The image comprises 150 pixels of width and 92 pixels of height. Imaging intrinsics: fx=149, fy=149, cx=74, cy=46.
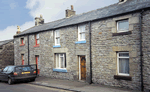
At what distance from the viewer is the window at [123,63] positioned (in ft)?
31.9

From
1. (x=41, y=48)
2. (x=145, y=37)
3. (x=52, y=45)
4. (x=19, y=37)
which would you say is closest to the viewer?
(x=145, y=37)

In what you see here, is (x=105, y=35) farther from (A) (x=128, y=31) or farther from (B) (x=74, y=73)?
(B) (x=74, y=73)

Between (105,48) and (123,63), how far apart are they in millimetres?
1611

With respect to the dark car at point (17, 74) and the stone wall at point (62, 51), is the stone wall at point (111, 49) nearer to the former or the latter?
the stone wall at point (62, 51)

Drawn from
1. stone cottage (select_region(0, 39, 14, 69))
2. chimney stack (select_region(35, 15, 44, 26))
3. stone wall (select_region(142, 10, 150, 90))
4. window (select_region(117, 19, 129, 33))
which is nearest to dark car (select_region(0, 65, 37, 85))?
window (select_region(117, 19, 129, 33))

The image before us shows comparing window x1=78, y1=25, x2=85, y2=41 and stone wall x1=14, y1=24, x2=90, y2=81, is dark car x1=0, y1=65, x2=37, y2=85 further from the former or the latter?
window x1=78, y1=25, x2=85, y2=41

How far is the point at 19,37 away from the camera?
19.8 meters

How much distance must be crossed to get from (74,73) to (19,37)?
35.5 ft

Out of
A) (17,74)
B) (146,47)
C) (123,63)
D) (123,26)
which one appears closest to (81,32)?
(123,26)

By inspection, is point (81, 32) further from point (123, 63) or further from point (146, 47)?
point (146, 47)

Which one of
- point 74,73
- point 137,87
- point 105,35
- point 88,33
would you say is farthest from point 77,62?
point 137,87

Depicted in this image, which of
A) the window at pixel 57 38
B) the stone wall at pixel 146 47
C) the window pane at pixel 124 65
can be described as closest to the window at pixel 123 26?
the stone wall at pixel 146 47

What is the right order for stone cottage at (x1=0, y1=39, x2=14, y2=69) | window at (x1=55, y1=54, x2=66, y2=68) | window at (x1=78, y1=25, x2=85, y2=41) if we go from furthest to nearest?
stone cottage at (x1=0, y1=39, x2=14, y2=69), window at (x1=55, y1=54, x2=66, y2=68), window at (x1=78, y1=25, x2=85, y2=41)

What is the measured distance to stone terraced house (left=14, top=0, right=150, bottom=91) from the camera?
8914 mm
